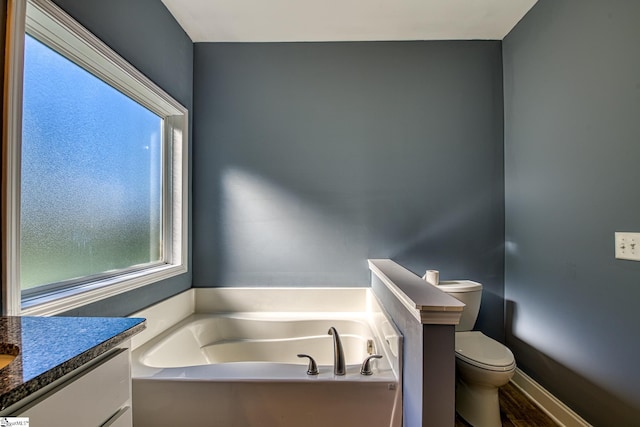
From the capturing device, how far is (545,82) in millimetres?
1886

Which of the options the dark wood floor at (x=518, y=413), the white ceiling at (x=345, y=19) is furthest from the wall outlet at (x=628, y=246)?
the white ceiling at (x=345, y=19)

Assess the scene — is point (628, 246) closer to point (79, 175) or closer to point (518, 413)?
point (518, 413)

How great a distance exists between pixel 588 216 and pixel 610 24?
3.10 feet

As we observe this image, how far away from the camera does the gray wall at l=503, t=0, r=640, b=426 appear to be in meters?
1.37

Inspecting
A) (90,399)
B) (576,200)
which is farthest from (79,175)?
(576,200)

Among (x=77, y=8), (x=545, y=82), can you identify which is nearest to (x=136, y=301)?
(x=77, y=8)

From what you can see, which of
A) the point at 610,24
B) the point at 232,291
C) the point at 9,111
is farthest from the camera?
the point at 232,291

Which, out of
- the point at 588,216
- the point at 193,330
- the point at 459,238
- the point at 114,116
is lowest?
the point at 193,330

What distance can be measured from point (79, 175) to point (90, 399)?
3.66 feet

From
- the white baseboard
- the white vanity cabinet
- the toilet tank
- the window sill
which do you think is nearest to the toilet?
the toilet tank

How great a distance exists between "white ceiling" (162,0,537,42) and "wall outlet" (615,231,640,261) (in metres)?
1.59

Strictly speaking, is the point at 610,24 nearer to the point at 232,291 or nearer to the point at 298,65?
the point at 298,65

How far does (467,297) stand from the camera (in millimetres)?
2062

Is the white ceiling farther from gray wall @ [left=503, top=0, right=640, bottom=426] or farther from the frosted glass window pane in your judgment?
the frosted glass window pane
